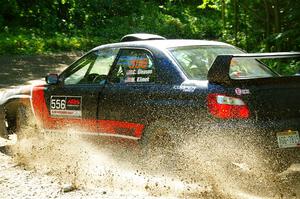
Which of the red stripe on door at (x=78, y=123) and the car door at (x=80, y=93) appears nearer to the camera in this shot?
the red stripe on door at (x=78, y=123)

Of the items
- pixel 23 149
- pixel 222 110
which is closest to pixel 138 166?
pixel 222 110

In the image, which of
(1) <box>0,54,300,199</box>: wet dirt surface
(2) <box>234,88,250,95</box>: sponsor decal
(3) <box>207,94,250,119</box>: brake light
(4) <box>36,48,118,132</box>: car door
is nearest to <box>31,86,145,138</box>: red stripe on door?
(4) <box>36,48,118,132</box>: car door

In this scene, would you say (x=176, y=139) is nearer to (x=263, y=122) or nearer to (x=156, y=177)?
(x=156, y=177)

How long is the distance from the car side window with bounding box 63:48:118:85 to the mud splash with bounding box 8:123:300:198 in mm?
702

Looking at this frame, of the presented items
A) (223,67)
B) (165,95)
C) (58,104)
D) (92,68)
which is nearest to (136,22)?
(58,104)

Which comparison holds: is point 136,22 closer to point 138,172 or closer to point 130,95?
point 130,95

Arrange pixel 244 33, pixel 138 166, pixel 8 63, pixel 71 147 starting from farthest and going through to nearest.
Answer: pixel 8 63, pixel 244 33, pixel 71 147, pixel 138 166

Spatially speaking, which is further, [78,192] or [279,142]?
[78,192]

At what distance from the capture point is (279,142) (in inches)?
198

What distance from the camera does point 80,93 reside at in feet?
21.6

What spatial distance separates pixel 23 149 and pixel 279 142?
3978 mm

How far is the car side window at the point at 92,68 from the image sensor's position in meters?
6.51

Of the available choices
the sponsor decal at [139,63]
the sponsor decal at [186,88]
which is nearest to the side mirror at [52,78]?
the sponsor decal at [139,63]

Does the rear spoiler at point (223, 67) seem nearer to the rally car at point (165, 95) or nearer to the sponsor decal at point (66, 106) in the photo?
the rally car at point (165, 95)
